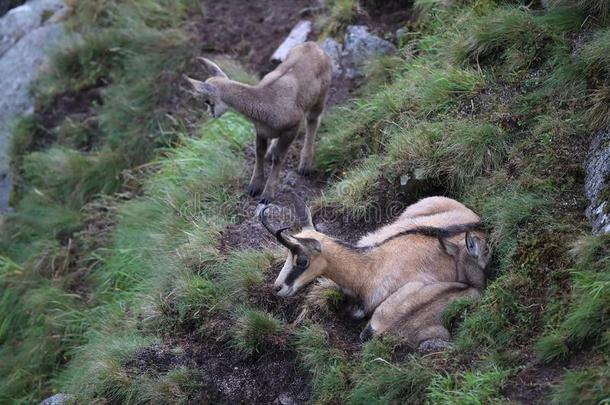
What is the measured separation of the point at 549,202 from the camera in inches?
262

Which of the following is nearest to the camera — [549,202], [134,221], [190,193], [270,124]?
[549,202]

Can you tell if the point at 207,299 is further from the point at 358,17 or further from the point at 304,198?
the point at 358,17

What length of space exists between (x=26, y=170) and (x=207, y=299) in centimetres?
614

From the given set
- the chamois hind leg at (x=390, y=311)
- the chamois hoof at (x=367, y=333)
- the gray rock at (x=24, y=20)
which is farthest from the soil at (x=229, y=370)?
the gray rock at (x=24, y=20)

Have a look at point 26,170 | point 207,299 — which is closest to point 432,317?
point 207,299

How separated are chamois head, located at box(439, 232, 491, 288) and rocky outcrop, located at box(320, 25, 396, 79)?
4.32 metres

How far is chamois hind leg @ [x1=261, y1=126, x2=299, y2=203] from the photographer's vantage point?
875cm

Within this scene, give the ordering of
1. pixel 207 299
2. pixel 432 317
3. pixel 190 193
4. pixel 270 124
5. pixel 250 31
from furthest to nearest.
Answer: pixel 250 31 < pixel 190 193 < pixel 270 124 < pixel 207 299 < pixel 432 317

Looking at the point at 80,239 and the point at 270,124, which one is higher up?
the point at 270,124

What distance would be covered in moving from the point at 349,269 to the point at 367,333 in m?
0.62

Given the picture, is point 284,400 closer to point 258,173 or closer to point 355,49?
point 258,173

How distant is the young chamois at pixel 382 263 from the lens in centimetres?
664

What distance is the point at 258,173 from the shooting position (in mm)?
9086

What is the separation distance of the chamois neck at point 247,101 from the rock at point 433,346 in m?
3.34
